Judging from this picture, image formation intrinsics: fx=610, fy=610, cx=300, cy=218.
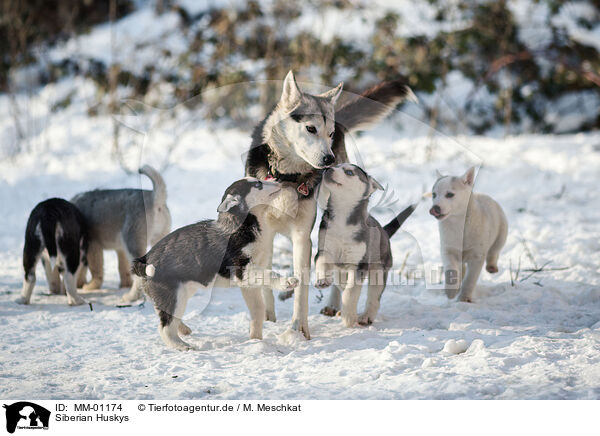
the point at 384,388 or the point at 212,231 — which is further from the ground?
the point at 212,231

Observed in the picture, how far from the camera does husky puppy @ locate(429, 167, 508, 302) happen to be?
11.9 ft

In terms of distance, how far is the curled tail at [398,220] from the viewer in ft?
11.8

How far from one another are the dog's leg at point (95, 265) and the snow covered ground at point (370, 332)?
13cm

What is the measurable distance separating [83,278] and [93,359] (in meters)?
1.70

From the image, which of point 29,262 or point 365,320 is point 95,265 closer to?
point 29,262

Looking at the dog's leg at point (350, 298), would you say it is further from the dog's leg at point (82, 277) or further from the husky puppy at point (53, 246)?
the dog's leg at point (82, 277)

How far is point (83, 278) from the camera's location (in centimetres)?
466

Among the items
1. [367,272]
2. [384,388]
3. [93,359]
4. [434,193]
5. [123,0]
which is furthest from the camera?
[123,0]

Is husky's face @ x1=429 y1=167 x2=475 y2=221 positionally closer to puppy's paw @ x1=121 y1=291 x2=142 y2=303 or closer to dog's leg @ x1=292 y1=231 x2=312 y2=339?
dog's leg @ x1=292 y1=231 x2=312 y2=339

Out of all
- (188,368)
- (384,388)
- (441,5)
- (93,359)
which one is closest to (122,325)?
(93,359)

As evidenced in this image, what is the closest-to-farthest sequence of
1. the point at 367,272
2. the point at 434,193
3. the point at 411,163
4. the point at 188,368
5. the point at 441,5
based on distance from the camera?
the point at 188,368 → the point at 367,272 → the point at 434,193 → the point at 411,163 → the point at 441,5

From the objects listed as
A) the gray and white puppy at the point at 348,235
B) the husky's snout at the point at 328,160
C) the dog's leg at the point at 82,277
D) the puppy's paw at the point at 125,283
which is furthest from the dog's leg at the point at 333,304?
the dog's leg at the point at 82,277

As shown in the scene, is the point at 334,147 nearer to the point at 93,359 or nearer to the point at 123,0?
the point at 93,359
